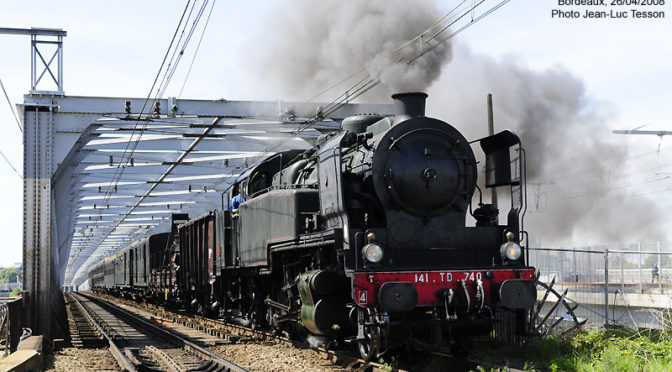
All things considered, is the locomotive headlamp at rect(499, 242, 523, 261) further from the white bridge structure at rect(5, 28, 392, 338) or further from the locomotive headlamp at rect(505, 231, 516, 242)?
the white bridge structure at rect(5, 28, 392, 338)

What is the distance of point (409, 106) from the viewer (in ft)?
30.7

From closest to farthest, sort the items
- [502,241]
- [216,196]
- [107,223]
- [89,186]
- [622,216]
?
[502,241]
[622,216]
[89,186]
[216,196]
[107,223]

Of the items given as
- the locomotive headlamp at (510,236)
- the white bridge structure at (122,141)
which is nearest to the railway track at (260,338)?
the locomotive headlamp at (510,236)

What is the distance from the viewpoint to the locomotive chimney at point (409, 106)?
30.7ft

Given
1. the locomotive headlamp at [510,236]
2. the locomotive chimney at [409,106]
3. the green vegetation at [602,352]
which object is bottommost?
the green vegetation at [602,352]

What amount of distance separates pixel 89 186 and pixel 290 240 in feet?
85.3

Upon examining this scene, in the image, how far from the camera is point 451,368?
8953 millimetres

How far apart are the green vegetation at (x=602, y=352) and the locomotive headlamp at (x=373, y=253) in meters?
2.05

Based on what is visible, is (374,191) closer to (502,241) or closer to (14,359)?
(502,241)

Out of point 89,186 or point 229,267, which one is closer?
point 229,267

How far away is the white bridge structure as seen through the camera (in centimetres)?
1636

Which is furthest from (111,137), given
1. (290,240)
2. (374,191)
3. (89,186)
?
(374,191)

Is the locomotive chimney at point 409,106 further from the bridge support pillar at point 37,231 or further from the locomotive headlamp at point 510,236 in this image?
the bridge support pillar at point 37,231

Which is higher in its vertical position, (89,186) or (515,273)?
(89,186)
